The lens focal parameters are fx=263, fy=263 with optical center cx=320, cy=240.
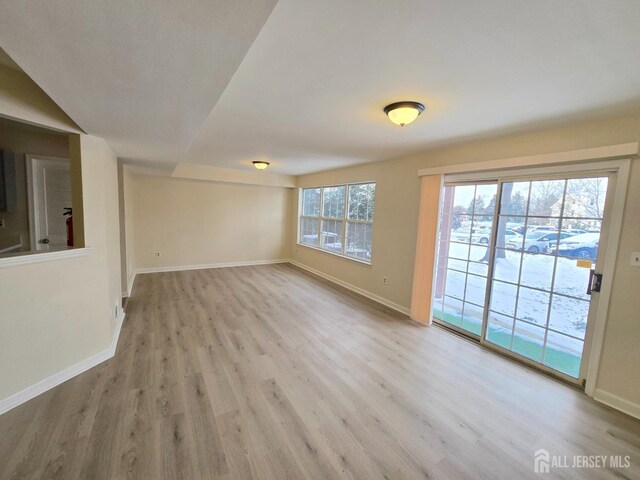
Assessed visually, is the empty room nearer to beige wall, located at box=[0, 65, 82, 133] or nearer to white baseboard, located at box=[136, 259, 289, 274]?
beige wall, located at box=[0, 65, 82, 133]

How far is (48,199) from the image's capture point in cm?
329

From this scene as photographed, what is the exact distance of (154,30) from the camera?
991mm

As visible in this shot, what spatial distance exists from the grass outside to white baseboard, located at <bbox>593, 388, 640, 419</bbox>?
223 millimetres

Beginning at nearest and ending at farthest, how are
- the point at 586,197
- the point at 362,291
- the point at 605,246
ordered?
the point at 605,246, the point at 586,197, the point at 362,291

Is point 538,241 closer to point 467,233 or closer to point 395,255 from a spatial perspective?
point 467,233

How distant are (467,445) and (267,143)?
3.61 m

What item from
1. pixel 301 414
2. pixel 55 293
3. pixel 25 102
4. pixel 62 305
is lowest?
pixel 301 414

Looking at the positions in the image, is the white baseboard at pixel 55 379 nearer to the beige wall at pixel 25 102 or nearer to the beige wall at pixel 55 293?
the beige wall at pixel 55 293

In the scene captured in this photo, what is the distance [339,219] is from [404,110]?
12.1 ft

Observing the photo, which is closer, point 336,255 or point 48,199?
point 48,199

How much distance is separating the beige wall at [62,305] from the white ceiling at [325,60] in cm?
62

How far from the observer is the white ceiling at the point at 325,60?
0.98 meters

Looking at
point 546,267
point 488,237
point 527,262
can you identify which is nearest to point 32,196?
point 488,237

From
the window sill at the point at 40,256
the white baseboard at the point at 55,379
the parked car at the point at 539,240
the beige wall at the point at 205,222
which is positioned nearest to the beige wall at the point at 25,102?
the window sill at the point at 40,256
